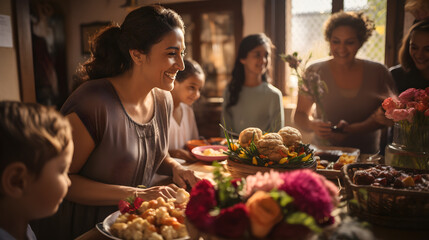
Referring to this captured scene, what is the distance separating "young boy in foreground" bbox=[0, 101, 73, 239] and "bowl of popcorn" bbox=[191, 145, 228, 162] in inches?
48.3

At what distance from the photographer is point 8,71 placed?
347 centimetres

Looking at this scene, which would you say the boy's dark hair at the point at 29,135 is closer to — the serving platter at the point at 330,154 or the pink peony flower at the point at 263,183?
the pink peony flower at the point at 263,183

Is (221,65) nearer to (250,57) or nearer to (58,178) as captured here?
(250,57)

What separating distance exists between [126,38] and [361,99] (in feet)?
6.21

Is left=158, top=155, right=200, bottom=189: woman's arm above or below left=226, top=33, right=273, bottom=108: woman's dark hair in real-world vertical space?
below

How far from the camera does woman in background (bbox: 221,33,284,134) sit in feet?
10.5

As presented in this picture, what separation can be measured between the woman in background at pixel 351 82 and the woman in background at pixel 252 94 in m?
0.45

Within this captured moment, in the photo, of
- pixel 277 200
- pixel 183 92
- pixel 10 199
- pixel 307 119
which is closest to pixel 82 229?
pixel 10 199

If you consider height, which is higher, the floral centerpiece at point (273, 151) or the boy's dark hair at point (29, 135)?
the boy's dark hair at point (29, 135)

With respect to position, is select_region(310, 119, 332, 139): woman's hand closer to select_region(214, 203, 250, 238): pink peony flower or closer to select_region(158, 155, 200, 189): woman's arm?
select_region(158, 155, 200, 189): woman's arm

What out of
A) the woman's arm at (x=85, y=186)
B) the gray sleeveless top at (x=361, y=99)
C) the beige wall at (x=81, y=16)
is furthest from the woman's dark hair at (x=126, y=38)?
the beige wall at (x=81, y=16)

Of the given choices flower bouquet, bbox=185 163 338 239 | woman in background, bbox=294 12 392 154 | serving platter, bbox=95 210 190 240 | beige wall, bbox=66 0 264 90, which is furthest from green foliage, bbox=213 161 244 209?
beige wall, bbox=66 0 264 90

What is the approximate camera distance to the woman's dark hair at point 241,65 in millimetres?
3207

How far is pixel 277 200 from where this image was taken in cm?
76
